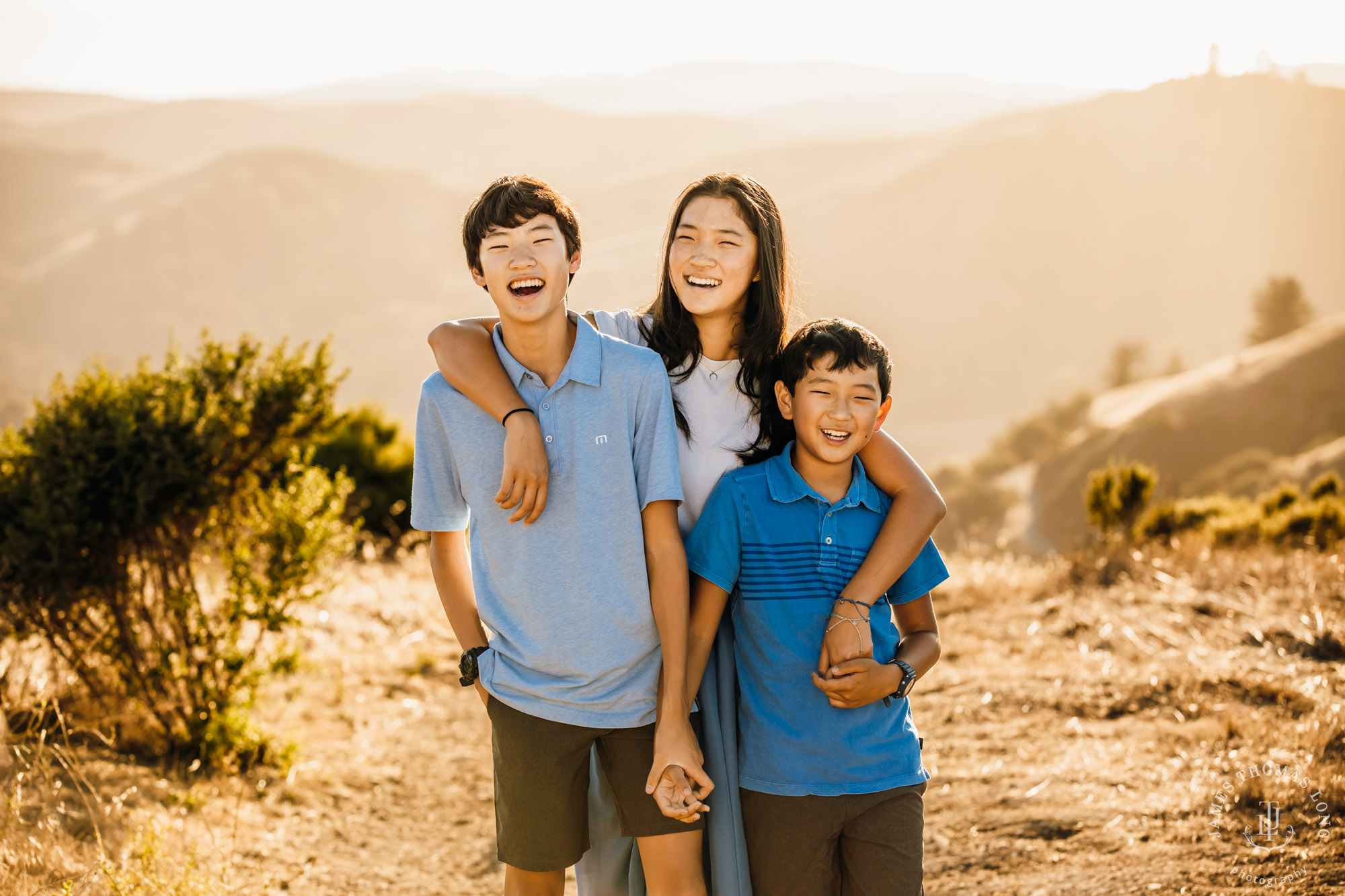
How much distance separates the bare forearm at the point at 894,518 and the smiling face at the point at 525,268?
0.83 metres

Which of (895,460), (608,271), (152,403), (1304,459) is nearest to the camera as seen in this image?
(895,460)

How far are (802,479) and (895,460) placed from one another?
0.24 meters

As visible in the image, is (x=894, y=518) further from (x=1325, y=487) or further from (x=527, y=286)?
(x=1325, y=487)

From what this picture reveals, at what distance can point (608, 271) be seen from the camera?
376 ft

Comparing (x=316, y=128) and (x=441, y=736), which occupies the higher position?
(x=316, y=128)

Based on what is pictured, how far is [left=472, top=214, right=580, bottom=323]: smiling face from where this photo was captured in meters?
1.90

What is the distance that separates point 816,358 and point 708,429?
30 centimetres

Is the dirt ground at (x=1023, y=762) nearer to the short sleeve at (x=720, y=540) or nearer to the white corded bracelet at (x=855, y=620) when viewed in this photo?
the white corded bracelet at (x=855, y=620)

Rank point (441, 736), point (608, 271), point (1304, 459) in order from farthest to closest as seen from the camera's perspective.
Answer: point (608, 271), point (1304, 459), point (441, 736)

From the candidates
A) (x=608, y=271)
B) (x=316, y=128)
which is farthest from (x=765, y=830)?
(x=316, y=128)

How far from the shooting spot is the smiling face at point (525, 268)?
6.22ft

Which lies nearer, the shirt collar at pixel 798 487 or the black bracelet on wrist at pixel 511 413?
the black bracelet on wrist at pixel 511 413

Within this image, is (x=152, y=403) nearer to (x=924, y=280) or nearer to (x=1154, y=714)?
(x=1154, y=714)

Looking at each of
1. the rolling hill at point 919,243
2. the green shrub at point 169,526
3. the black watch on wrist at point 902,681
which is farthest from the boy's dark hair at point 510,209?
the rolling hill at point 919,243
